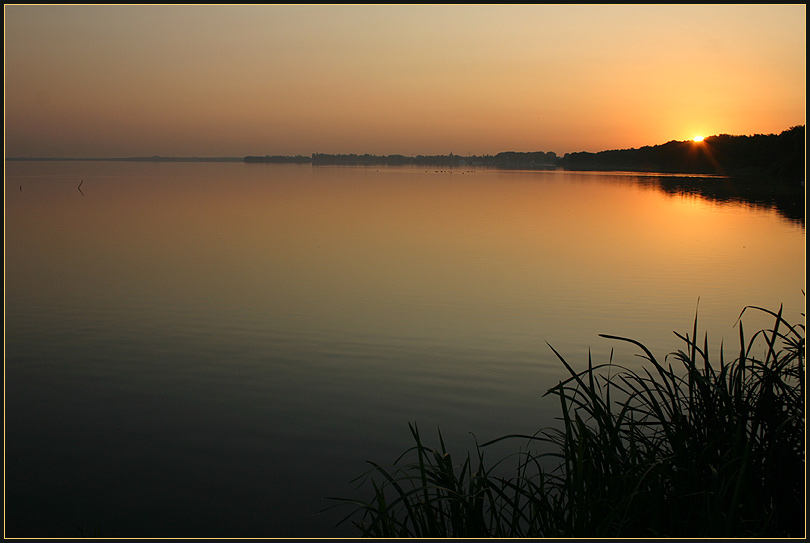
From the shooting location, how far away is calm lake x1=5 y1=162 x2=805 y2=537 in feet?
20.7

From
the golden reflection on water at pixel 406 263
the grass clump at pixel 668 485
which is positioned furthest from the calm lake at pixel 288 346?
the grass clump at pixel 668 485

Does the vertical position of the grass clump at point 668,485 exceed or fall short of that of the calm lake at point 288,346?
it exceeds it

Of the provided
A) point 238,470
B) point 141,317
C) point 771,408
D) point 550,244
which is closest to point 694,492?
point 771,408

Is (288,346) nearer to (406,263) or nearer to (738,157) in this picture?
(406,263)

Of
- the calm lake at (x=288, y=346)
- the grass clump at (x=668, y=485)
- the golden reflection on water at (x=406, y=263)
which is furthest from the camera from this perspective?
the golden reflection on water at (x=406, y=263)

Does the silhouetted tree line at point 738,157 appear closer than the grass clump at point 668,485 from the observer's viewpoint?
No

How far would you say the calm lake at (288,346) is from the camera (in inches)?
248

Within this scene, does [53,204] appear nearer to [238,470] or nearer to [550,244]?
[550,244]

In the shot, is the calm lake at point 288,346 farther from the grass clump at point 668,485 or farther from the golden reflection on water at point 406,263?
the grass clump at point 668,485

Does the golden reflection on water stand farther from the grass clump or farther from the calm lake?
the grass clump

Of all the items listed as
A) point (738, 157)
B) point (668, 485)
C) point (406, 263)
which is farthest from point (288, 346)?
point (738, 157)

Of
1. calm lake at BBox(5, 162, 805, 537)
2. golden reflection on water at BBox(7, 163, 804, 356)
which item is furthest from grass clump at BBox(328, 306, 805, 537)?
golden reflection on water at BBox(7, 163, 804, 356)

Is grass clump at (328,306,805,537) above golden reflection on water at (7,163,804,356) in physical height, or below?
above

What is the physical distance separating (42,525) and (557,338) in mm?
7194
